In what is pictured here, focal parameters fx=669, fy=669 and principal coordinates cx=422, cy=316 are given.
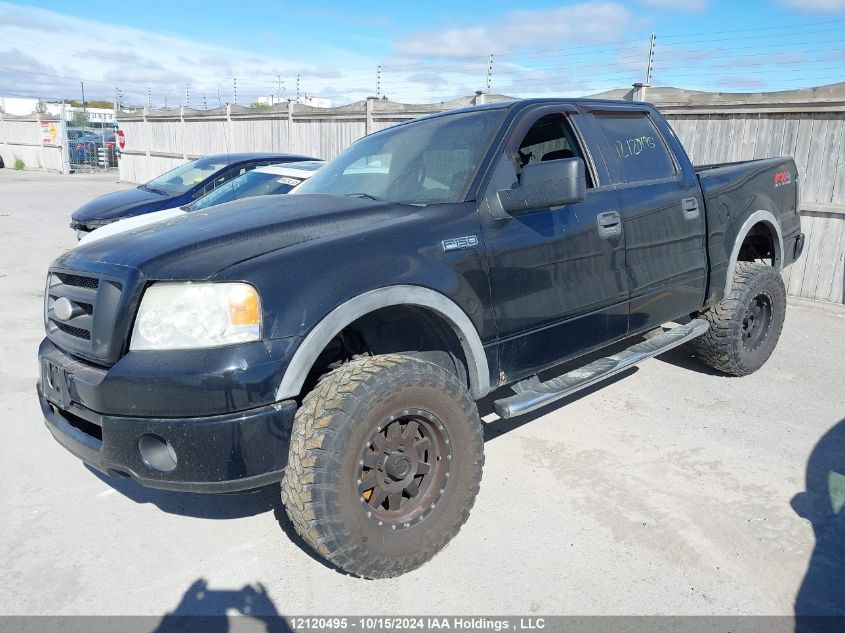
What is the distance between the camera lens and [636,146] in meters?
4.23

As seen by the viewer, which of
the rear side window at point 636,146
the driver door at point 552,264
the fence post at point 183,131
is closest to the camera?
the driver door at point 552,264

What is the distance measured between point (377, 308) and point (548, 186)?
40.4 inches

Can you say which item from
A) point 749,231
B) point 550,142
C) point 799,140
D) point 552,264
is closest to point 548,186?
point 552,264

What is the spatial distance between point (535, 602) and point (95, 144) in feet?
109

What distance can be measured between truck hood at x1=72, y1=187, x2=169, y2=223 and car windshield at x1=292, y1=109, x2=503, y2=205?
4788 mm

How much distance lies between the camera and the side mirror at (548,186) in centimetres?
307

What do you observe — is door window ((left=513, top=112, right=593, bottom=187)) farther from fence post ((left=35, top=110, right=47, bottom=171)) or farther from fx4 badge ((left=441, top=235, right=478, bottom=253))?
fence post ((left=35, top=110, right=47, bottom=171))

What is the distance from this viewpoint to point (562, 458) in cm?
385

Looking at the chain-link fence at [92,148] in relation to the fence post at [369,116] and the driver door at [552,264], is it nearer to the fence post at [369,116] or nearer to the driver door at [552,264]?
the fence post at [369,116]

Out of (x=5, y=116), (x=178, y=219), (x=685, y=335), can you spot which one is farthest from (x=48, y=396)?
(x=5, y=116)

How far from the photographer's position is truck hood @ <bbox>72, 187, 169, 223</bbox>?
791cm

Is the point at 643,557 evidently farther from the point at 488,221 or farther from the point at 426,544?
the point at 488,221

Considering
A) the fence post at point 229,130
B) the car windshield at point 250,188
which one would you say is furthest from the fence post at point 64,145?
the car windshield at point 250,188

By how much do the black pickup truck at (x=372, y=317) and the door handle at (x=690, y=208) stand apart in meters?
0.16
